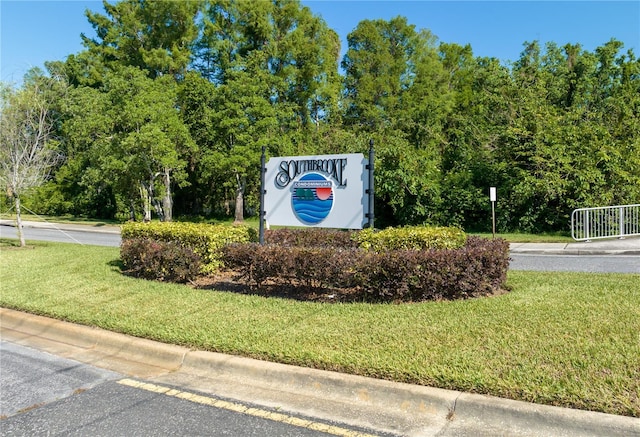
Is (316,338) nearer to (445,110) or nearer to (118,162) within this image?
(118,162)

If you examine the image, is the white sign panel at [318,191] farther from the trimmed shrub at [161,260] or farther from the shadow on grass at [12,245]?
the shadow on grass at [12,245]

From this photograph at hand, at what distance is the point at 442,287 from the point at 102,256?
862 centimetres

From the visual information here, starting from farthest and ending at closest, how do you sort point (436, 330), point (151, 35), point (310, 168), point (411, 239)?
point (151, 35)
point (310, 168)
point (411, 239)
point (436, 330)

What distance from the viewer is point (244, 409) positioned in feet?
13.4

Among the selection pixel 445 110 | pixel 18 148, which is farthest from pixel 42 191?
pixel 445 110

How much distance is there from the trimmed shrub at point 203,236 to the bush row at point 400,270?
163 centimetres

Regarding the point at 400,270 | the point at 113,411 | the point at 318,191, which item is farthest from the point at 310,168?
the point at 113,411

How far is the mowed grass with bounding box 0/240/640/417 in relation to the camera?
3.92m

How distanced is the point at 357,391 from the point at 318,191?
4475mm

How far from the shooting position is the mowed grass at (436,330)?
3922 mm

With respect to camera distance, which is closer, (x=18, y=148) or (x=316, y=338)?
(x=316, y=338)

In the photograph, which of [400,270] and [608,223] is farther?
[608,223]

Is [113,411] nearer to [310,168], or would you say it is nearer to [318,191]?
[318,191]

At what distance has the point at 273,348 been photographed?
4.98 metres
